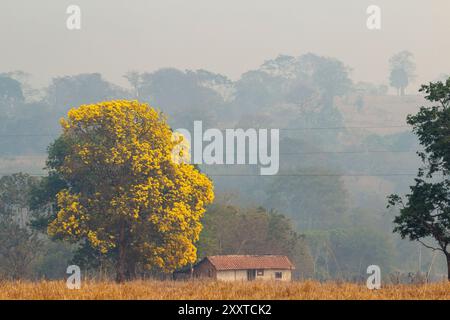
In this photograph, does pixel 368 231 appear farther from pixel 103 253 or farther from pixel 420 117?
pixel 420 117

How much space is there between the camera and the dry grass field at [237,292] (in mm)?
27594

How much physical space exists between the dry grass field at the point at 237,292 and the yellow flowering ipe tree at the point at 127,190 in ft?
118

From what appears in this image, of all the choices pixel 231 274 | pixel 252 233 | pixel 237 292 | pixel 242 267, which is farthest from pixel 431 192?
pixel 252 233

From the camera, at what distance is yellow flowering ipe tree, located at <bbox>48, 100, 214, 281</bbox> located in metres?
68.6

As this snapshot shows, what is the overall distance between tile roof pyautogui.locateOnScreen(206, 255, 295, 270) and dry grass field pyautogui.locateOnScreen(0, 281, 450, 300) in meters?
63.9

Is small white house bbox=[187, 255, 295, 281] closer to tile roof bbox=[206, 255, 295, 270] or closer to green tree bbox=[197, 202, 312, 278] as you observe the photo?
tile roof bbox=[206, 255, 295, 270]

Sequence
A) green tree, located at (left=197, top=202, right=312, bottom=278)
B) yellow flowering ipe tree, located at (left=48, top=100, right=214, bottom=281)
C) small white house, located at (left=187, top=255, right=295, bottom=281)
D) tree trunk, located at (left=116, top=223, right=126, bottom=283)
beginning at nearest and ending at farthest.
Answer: tree trunk, located at (left=116, top=223, right=126, bottom=283) → yellow flowering ipe tree, located at (left=48, top=100, right=214, bottom=281) → small white house, located at (left=187, top=255, right=295, bottom=281) → green tree, located at (left=197, top=202, right=312, bottom=278)

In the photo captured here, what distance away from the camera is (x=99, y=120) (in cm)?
7206

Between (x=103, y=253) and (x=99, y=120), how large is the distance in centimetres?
1043

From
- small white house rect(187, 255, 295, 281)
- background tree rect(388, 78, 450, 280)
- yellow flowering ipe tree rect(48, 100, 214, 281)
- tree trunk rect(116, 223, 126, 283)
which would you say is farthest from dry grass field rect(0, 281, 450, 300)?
small white house rect(187, 255, 295, 281)

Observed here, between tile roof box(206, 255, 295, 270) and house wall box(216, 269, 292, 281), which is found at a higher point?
tile roof box(206, 255, 295, 270)

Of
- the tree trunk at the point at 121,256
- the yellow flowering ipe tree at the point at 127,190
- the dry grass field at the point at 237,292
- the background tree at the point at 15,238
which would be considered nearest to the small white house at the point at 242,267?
the background tree at the point at 15,238

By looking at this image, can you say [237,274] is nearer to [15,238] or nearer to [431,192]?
[15,238]
